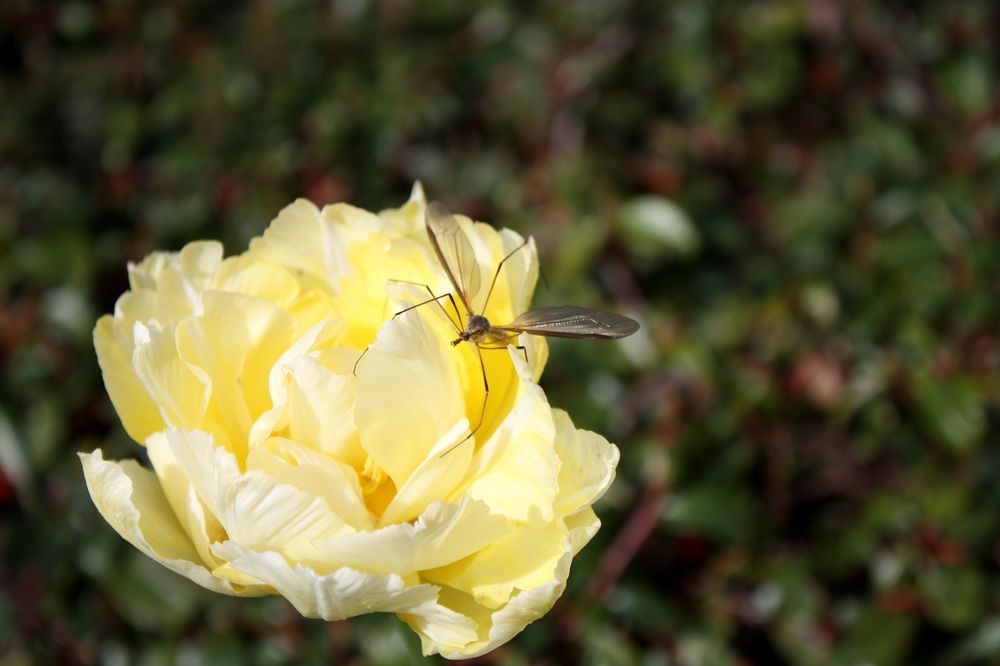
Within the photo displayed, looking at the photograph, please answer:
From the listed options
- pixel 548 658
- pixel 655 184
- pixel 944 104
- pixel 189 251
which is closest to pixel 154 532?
pixel 189 251

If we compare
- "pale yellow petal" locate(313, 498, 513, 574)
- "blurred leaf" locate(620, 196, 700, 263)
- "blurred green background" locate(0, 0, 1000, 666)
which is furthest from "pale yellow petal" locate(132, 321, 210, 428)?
"blurred leaf" locate(620, 196, 700, 263)

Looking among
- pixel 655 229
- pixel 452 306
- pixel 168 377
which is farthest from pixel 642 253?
pixel 168 377

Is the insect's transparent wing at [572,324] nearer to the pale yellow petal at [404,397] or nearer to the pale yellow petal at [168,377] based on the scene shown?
the pale yellow petal at [404,397]

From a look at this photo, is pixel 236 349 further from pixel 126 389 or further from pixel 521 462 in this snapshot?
pixel 521 462

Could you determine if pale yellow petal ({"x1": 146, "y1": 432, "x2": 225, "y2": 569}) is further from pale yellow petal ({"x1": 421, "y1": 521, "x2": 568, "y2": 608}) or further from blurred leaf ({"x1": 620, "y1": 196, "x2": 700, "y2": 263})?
blurred leaf ({"x1": 620, "y1": 196, "x2": 700, "y2": 263})

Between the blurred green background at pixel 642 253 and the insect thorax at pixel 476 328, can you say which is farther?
the blurred green background at pixel 642 253

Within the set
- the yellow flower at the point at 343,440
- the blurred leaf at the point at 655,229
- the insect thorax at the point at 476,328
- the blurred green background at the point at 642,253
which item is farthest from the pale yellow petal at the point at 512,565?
the blurred leaf at the point at 655,229

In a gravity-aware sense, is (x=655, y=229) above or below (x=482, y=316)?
below
